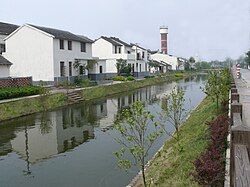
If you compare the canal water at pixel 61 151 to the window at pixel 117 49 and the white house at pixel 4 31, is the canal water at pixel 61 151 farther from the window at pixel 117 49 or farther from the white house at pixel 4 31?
the window at pixel 117 49

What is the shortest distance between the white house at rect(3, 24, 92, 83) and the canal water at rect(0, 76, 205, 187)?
46.5 feet

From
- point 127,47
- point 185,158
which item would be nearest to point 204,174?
point 185,158

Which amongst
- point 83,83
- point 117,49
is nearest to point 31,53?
point 83,83

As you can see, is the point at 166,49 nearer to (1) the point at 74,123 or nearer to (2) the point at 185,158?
(1) the point at 74,123

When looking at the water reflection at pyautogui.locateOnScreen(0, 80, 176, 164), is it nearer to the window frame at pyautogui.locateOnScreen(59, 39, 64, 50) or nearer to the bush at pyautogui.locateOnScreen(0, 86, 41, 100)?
the bush at pyautogui.locateOnScreen(0, 86, 41, 100)

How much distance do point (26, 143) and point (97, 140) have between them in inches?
131

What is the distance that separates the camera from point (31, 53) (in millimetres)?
37906

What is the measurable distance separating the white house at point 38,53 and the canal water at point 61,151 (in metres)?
14.2

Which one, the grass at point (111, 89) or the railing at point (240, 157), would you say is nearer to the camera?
the railing at point (240, 157)

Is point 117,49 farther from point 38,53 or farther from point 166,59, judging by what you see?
point 166,59

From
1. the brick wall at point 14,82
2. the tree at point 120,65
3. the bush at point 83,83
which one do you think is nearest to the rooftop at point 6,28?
the bush at point 83,83

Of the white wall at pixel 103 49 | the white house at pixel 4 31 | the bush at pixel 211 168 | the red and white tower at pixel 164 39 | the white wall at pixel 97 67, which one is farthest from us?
the red and white tower at pixel 164 39

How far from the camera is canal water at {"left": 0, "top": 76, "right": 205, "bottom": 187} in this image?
10.8m

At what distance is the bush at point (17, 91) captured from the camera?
2543 cm
